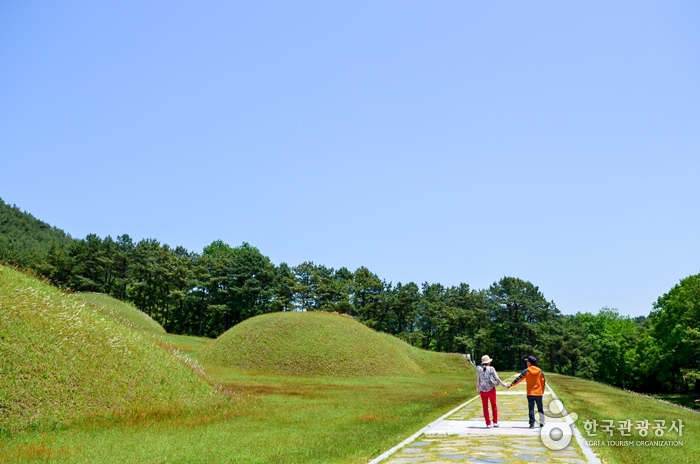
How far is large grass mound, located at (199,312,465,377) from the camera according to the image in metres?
53.4

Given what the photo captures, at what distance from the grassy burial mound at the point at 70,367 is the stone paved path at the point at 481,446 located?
11.7 m

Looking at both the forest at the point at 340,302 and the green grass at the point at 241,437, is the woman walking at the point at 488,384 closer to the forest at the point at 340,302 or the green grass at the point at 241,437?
the green grass at the point at 241,437

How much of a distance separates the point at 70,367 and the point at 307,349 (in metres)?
37.0

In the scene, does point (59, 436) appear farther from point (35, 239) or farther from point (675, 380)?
point (35, 239)

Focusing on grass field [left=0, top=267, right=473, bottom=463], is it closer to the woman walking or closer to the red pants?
the red pants

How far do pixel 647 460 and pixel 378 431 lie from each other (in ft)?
25.6

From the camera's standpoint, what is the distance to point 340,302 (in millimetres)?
112250

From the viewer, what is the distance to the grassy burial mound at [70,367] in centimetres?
1734

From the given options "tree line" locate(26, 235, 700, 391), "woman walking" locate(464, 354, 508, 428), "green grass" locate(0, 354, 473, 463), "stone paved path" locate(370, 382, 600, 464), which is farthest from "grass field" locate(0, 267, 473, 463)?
"tree line" locate(26, 235, 700, 391)

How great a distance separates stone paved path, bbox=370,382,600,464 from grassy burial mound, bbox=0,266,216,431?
1174cm

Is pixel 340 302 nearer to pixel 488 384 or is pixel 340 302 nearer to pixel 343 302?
pixel 343 302

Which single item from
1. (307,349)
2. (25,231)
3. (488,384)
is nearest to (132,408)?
(488,384)

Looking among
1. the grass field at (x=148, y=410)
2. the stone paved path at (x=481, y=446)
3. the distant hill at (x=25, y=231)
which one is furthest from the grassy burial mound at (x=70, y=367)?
the distant hill at (x=25, y=231)

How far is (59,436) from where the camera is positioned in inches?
→ 607
